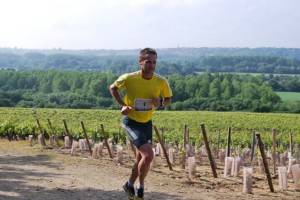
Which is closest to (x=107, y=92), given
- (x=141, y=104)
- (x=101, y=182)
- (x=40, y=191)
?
(x=101, y=182)

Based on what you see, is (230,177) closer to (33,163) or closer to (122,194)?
(122,194)

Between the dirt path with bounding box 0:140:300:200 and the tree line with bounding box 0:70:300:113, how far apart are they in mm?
73067

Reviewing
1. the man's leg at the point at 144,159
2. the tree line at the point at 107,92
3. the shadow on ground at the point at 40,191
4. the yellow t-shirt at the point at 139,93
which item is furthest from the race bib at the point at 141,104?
the tree line at the point at 107,92

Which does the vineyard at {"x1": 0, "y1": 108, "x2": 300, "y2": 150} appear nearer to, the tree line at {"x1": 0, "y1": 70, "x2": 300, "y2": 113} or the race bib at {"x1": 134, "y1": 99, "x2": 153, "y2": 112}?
the race bib at {"x1": 134, "y1": 99, "x2": 153, "y2": 112}

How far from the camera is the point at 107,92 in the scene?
10631 cm

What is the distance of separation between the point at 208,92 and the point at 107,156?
312ft

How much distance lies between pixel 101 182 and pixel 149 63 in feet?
12.1

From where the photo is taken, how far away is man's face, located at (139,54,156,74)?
670 centimetres

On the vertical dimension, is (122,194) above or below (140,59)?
below

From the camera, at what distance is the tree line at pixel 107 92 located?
87.6 m

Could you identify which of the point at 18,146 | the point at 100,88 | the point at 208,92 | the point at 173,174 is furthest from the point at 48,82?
the point at 173,174

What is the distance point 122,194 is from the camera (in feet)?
27.4

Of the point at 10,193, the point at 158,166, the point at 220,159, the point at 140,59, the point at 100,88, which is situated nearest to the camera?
the point at 140,59

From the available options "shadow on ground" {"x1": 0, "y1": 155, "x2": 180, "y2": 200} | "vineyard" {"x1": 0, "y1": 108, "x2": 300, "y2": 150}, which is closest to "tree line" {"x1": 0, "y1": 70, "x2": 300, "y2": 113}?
"vineyard" {"x1": 0, "y1": 108, "x2": 300, "y2": 150}
